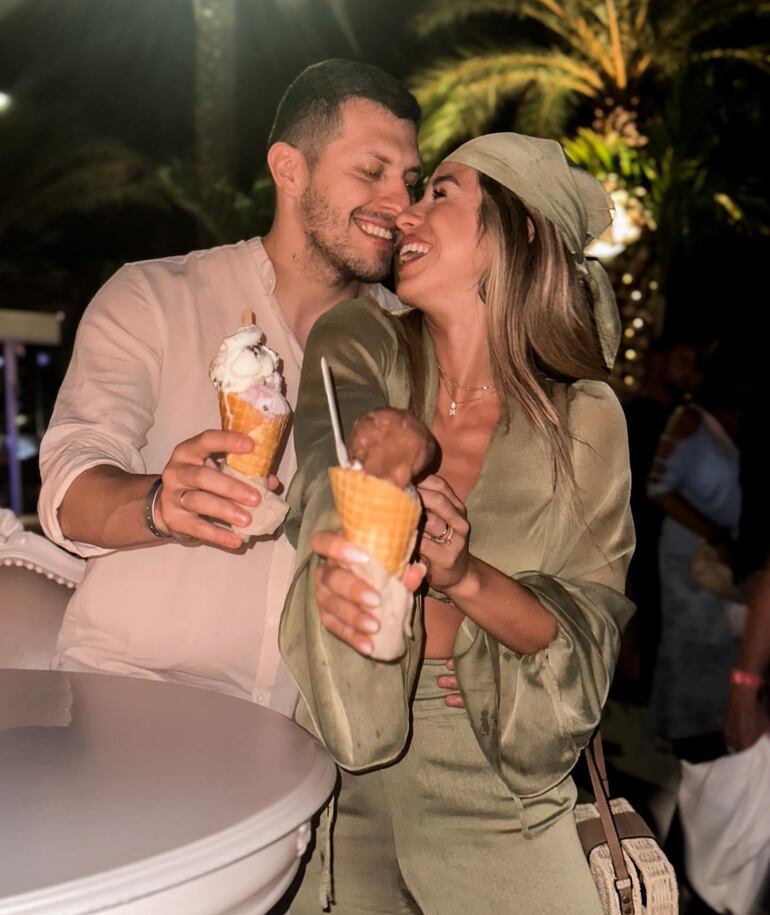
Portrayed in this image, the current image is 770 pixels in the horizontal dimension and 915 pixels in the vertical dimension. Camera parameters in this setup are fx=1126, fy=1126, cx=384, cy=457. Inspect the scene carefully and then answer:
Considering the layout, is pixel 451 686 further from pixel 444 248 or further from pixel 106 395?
pixel 106 395

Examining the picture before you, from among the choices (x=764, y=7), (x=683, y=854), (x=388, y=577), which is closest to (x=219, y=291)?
(x=388, y=577)

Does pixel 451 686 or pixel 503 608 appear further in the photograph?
pixel 451 686

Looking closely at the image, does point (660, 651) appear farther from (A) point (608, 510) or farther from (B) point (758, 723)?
(A) point (608, 510)

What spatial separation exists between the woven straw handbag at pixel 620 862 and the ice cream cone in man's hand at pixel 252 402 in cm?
97

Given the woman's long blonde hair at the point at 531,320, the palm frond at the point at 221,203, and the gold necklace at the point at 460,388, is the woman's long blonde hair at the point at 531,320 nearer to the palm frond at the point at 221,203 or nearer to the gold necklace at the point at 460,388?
the gold necklace at the point at 460,388

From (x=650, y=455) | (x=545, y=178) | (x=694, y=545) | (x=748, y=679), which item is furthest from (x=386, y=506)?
(x=650, y=455)

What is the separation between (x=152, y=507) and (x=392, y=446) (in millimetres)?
765

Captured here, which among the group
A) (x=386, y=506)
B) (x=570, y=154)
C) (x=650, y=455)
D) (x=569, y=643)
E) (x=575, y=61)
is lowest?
(x=570, y=154)

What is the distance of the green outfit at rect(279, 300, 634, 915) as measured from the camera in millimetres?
2289

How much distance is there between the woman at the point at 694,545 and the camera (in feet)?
21.6

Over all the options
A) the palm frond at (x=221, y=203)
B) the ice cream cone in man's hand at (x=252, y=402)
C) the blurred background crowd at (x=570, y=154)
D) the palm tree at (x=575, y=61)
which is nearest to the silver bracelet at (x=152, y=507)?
the ice cream cone in man's hand at (x=252, y=402)

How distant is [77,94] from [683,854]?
17.9 m

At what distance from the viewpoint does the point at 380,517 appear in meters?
1.70

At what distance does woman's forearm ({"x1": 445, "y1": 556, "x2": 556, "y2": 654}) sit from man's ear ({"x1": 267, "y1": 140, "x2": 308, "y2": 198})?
162 centimetres
